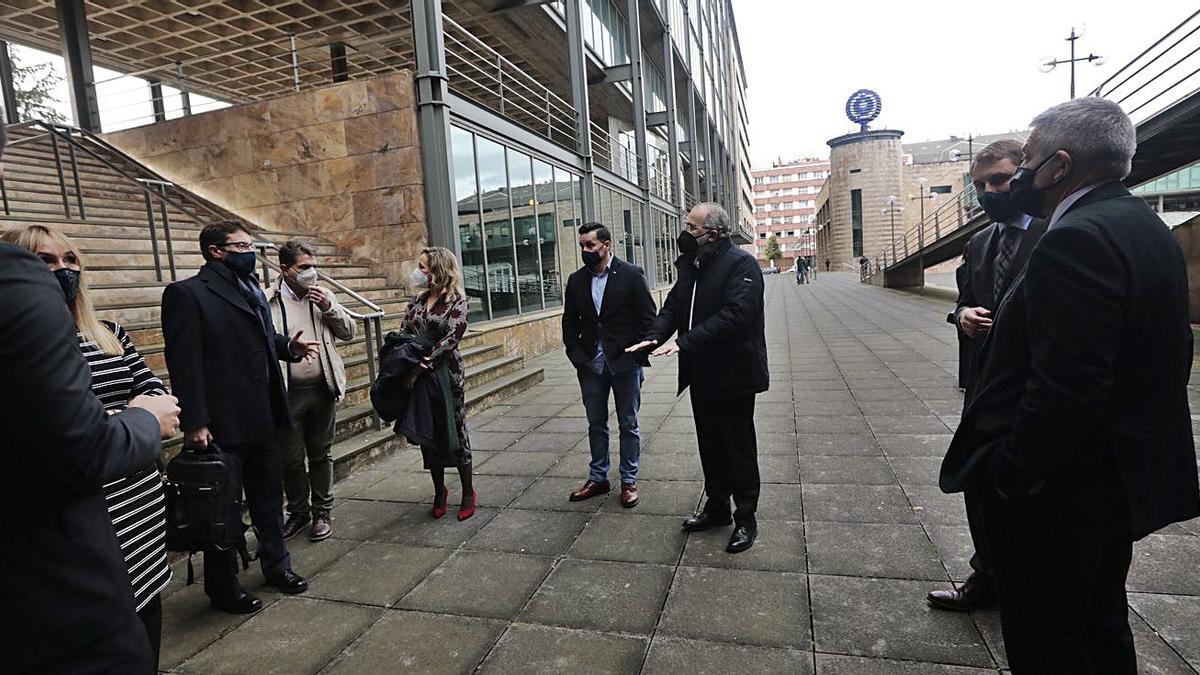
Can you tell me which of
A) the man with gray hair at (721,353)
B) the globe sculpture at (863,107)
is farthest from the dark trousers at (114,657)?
the globe sculpture at (863,107)

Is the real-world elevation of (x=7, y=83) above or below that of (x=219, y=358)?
above

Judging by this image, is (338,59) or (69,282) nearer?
(69,282)

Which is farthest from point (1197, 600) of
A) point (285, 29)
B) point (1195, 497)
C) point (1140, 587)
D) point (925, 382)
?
point (285, 29)

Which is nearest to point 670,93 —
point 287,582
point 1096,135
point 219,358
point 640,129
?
point 640,129

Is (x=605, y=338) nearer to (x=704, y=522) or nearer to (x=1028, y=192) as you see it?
(x=704, y=522)

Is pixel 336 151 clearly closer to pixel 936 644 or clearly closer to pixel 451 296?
pixel 451 296

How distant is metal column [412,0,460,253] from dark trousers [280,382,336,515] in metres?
5.39

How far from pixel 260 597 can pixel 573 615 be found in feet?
5.12

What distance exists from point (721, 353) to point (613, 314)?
2.99 ft

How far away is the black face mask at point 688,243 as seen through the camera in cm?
330

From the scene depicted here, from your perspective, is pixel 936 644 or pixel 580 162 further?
pixel 580 162

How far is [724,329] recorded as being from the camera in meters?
3.09

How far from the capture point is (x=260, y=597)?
2969mm

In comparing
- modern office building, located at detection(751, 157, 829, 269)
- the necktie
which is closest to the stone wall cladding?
the necktie
